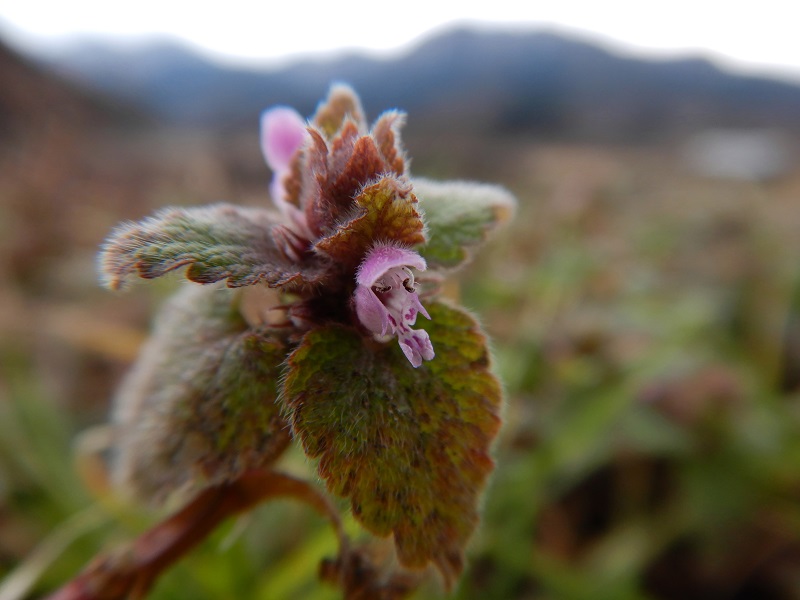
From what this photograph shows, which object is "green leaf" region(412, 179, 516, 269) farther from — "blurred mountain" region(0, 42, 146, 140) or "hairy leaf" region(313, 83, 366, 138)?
"blurred mountain" region(0, 42, 146, 140)

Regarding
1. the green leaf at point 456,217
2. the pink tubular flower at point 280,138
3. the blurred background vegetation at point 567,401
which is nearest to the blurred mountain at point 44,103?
the blurred background vegetation at point 567,401

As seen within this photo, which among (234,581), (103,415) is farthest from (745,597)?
(103,415)

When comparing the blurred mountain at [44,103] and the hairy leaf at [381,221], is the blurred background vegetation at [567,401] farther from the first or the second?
the blurred mountain at [44,103]

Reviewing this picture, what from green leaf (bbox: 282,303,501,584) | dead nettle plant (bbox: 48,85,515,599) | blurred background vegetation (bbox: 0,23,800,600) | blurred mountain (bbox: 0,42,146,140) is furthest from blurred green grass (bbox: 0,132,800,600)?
blurred mountain (bbox: 0,42,146,140)

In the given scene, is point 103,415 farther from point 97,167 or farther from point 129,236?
point 97,167

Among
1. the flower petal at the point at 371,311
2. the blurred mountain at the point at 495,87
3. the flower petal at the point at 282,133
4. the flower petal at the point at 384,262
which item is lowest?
the blurred mountain at the point at 495,87
